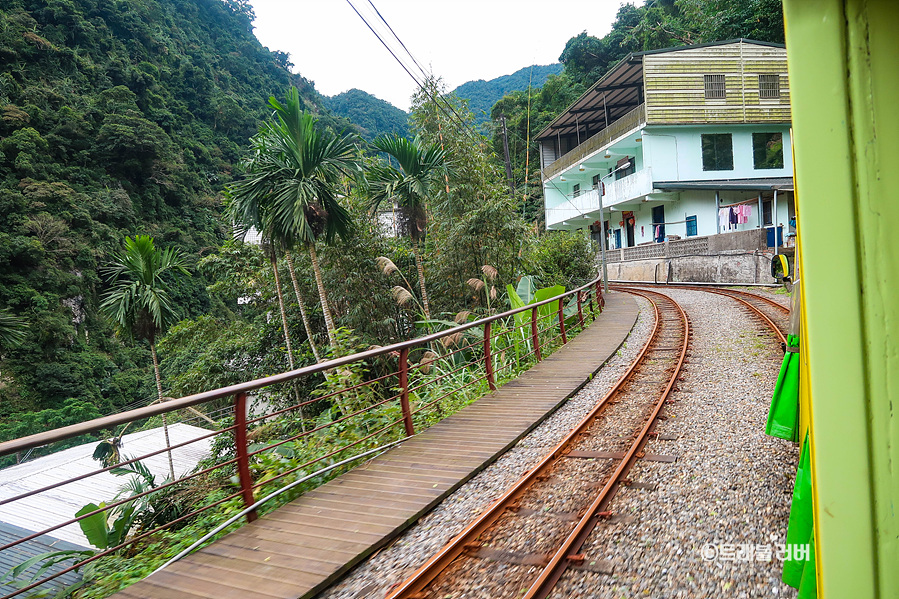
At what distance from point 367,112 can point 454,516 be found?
2686 inches

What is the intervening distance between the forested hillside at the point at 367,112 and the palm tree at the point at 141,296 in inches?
1941

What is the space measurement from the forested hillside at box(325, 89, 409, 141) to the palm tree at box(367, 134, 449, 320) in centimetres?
5022

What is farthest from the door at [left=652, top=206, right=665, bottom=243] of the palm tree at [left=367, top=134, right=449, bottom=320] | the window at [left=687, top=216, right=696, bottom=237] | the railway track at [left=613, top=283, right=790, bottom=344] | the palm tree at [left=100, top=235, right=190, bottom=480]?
the palm tree at [left=100, top=235, right=190, bottom=480]

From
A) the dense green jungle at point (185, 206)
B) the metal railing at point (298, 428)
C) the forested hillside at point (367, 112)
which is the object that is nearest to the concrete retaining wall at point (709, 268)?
the dense green jungle at point (185, 206)

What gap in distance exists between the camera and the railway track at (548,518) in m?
3.01

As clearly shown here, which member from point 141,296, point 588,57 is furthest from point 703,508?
point 588,57

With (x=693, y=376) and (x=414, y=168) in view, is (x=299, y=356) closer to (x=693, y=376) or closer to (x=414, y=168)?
(x=414, y=168)

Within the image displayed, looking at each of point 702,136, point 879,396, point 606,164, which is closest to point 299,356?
point 879,396

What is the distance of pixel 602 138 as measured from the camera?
1203 inches

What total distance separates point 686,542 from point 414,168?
9814mm

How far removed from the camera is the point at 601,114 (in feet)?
114

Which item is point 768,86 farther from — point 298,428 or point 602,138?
point 298,428

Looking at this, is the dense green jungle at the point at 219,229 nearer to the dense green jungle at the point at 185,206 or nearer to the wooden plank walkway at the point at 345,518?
the dense green jungle at the point at 185,206

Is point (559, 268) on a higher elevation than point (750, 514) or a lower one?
higher
